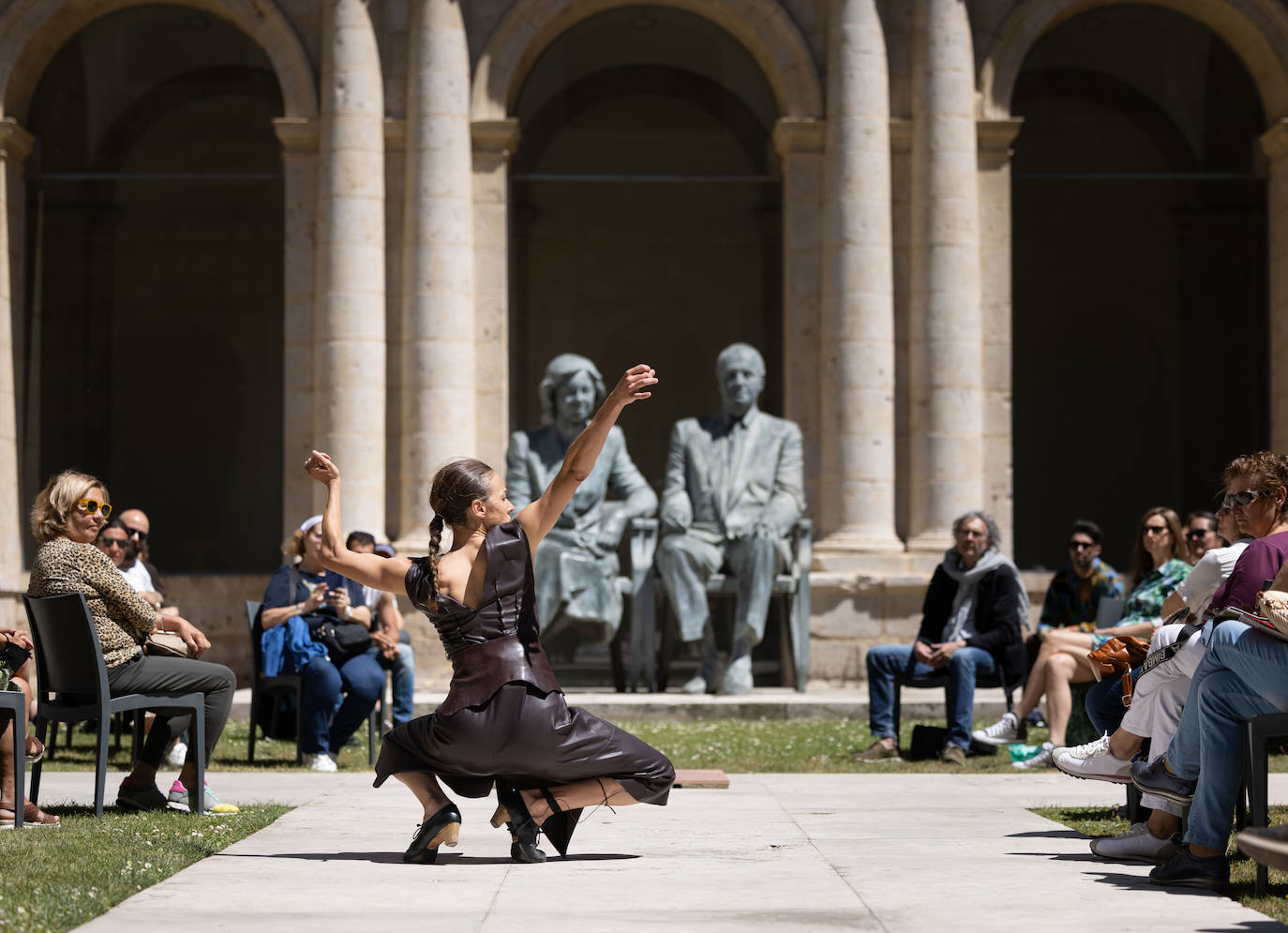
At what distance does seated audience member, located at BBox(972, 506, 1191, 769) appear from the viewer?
9.10 meters

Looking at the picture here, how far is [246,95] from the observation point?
2342 cm

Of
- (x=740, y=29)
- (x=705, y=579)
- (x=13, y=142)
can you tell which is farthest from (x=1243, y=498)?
(x=13, y=142)

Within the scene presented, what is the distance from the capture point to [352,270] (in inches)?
582

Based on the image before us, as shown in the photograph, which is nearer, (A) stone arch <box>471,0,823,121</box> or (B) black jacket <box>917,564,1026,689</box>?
(B) black jacket <box>917,564,1026,689</box>

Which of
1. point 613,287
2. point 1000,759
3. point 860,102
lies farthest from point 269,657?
point 613,287

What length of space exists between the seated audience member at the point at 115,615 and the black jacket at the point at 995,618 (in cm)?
465

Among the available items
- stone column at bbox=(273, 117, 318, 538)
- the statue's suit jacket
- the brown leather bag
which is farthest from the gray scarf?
stone column at bbox=(273, 117, 318, 538)

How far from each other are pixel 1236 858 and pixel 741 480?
780cm

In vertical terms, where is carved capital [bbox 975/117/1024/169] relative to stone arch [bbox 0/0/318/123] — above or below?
below

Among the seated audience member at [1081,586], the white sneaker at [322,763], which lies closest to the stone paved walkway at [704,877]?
the white sneaker at [322,763]

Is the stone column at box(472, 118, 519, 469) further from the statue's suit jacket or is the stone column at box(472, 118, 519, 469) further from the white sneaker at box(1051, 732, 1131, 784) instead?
the white sneaker at box(1051, 732, 1131, 784)

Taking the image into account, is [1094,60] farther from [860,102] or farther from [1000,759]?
[1000,759]

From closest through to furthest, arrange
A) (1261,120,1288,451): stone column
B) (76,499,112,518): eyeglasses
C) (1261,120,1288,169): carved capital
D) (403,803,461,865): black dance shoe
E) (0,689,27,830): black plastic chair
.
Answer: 1. (403,803,461,865): black dance shoe
2. (0,689,27,830): black plastic chair
3. (76,499,112,518): eyeglasses
4. (1261,120,1288,169): carved capital
5. (1261,120,1288,451): stone column

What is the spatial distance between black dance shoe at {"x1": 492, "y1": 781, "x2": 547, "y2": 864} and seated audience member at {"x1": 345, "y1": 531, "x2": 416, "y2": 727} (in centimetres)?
439
